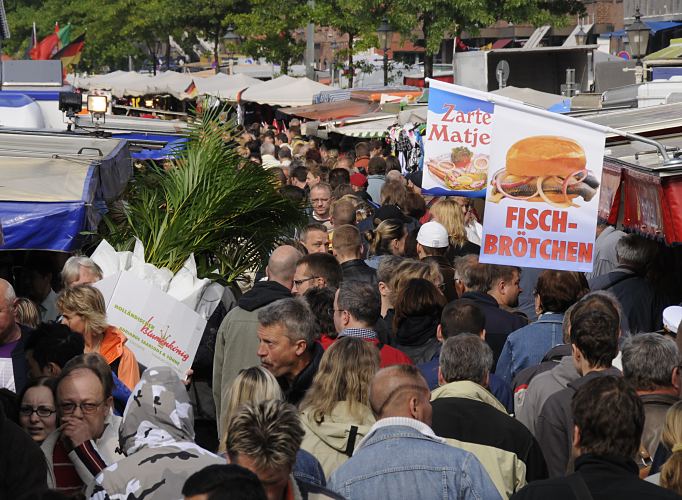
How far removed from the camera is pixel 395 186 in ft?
41.3

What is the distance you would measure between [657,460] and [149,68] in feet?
293

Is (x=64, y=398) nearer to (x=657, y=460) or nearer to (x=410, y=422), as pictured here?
(x=410, y=422)

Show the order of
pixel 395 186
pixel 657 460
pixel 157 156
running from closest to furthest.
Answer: pixel 657 460 < pixel 395 186 < pixel 157 156

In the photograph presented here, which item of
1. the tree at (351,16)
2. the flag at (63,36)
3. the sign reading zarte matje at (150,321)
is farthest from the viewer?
the tree at (351,16)

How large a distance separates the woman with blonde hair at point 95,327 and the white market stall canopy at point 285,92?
25.8 meters

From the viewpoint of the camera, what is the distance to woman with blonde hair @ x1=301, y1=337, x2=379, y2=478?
4.95 meters

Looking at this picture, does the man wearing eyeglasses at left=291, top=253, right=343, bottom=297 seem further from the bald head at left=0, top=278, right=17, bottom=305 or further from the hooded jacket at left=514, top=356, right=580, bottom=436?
the hooded jacket at left=514, top=356, right=580, bottom=436

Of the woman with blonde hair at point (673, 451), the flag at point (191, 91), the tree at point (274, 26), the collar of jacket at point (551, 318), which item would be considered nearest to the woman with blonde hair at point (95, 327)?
the collar of jacket at point (551, 318)

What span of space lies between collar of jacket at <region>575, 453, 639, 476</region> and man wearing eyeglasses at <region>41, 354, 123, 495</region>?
6.45 feet

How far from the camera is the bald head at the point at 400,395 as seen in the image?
4.48 meters

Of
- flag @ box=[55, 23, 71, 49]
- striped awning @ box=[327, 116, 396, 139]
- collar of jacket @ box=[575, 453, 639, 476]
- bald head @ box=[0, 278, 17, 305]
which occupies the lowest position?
striped awning @ box=[327, 116, 396, 139]

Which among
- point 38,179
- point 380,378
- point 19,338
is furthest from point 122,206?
point 380,378

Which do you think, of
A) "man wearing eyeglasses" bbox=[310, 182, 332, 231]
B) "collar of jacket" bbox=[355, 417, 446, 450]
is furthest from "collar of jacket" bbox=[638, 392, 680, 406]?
"man wearing eyeglasses" bbox=[310, 182, 332, 231]

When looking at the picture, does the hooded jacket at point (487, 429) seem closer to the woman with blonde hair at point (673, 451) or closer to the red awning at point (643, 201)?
the woman with blonde hair at point (673, 451)
